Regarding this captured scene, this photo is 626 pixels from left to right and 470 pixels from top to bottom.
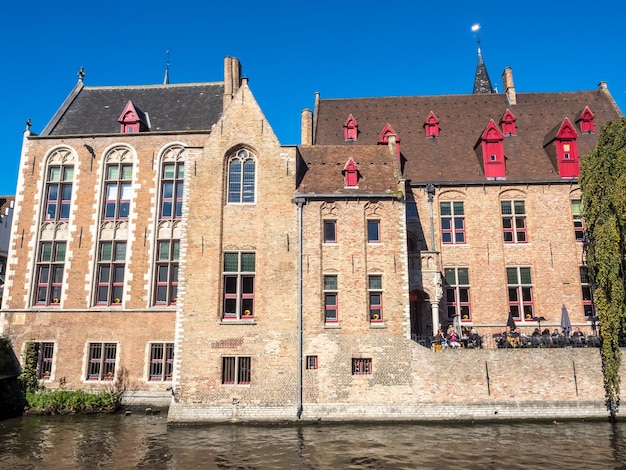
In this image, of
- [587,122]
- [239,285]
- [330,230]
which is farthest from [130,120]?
[587,122]

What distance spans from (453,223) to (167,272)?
15.0 metres

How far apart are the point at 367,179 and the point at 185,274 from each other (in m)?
9.01

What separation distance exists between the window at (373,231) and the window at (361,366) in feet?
16.4

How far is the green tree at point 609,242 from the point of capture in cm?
1783

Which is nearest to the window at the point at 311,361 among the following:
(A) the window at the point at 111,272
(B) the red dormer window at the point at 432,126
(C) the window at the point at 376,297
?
(C) the window at the point at 376,297

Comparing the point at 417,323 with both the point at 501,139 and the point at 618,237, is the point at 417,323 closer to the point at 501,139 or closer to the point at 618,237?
the point at 618,237

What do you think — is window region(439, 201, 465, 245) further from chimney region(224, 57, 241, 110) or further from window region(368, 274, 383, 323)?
chimney region(224, 57, 241, 110)

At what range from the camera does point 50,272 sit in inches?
905

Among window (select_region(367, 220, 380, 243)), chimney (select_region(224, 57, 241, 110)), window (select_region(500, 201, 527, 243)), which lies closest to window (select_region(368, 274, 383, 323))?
window (select_region(367, 220, 380, 243))

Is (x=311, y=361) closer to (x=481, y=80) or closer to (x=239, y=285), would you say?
(x=239, y=285)

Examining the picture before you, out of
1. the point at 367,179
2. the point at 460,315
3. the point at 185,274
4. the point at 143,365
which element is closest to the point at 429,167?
the point at 367,179

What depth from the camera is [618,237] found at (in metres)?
18.6

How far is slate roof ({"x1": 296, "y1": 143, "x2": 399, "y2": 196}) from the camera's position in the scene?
2006cm

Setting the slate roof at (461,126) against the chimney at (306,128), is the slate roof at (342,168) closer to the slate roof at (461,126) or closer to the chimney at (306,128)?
the slate roof at (461,126)
